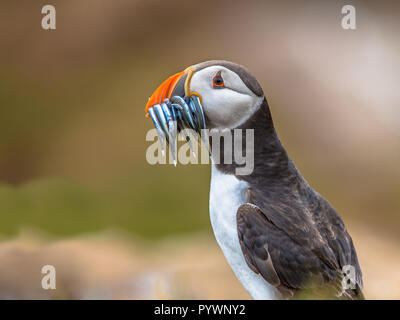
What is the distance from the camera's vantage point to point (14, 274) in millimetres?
4371

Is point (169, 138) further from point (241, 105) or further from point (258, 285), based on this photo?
point (258, 285)

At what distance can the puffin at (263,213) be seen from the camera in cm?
248

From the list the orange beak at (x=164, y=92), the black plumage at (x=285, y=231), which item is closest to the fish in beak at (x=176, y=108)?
the orange beak at (x=164, y=92)

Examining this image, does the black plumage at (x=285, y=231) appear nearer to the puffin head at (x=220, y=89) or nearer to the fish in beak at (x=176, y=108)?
the puffin head at (x=220, y=89)

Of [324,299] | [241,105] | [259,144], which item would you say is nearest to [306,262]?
[324,299]

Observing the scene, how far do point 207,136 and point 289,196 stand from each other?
0.47 m

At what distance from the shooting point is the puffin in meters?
2.48

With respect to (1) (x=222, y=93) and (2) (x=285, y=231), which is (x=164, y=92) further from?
(2) (x=285, y=231)

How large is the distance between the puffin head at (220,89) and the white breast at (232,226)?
0.97 ft

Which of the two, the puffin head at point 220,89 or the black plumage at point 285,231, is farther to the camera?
the puffin head at point 220,89

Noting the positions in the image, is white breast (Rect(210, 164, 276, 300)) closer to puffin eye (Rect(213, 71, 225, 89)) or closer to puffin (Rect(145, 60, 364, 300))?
puffin (Rect(145, 60, 364, 300))

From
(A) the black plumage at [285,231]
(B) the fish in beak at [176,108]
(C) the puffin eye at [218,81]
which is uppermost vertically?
(C) the puffin eye at [218,81]

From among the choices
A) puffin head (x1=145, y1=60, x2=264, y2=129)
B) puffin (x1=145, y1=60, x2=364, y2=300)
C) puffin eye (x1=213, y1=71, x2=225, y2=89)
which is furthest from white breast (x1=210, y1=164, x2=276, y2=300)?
puffin eye (x1=213, y1=71, x2=225, y2=89)

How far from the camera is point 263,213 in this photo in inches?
99.7
